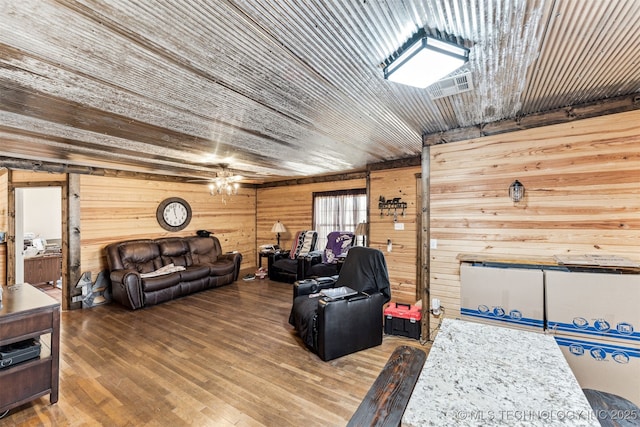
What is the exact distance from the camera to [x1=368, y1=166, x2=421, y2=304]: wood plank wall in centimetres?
485

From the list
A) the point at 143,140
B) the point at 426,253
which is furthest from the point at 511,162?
the point at 143,140

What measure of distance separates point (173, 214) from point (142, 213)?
2.04ft

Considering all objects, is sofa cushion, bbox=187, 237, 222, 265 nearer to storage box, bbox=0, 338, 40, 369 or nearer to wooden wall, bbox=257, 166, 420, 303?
wooden wall, bbox=257, 166, 420, 303

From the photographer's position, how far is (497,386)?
0.85 metres

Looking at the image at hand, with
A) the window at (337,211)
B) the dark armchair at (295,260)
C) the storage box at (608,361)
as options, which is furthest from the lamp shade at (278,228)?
the storage box at (608,361)

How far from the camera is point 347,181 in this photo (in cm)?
628

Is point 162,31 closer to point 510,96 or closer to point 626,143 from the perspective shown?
point 510,96

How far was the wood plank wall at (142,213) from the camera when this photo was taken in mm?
4824

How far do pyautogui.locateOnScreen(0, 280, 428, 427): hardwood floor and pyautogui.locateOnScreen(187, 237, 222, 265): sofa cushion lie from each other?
1816 millimetres

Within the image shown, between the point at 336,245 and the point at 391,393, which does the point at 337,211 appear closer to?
the point at 336,245

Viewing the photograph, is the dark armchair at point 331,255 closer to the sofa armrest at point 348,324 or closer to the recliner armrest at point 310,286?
the recliner armrest at point 310,286

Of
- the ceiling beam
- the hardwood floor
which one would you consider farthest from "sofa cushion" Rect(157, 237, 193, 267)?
the ceiling beam

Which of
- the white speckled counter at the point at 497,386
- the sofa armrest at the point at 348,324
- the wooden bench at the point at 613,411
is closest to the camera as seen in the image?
the white speckled counter at the point at 497,386

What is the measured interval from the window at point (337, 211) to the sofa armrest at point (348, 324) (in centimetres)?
295
